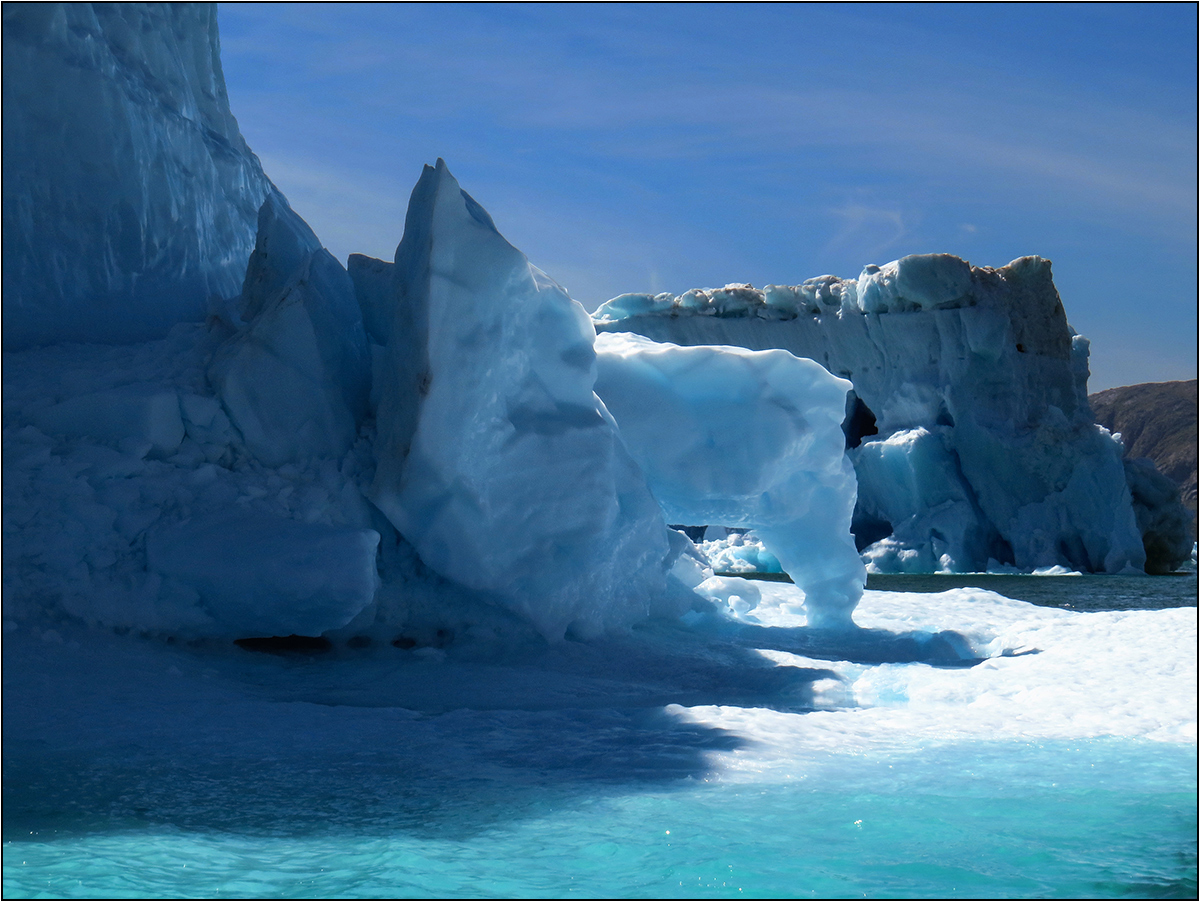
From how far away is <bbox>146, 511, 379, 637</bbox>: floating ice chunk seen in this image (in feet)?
18.5

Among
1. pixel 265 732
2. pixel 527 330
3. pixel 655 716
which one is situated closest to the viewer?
pixel 265 732

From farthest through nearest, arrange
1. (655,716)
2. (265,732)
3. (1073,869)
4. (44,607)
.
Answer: (44,607), (655,716), (265,732), (1073,869)

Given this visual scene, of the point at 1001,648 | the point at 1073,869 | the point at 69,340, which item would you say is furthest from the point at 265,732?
the point at 1001,648

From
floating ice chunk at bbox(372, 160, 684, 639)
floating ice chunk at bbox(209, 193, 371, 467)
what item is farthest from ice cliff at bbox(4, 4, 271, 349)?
floating ice chunk at bbox(372, 160, 684, 639)

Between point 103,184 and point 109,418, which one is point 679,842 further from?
point 103,184

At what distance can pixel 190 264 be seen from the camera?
8.52 meters

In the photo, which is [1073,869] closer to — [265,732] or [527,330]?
[265,732]

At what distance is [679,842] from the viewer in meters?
3.15

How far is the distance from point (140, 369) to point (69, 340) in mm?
989

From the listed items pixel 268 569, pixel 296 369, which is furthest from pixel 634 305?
pixel 268 569

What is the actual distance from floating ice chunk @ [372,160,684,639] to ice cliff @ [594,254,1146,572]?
15051mm

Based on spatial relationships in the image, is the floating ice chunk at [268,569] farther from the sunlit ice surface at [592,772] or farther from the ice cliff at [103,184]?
the ice cliff at [103,184]

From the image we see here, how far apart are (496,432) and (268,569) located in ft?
5.41

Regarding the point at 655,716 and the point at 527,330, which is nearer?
the point at 655,716
